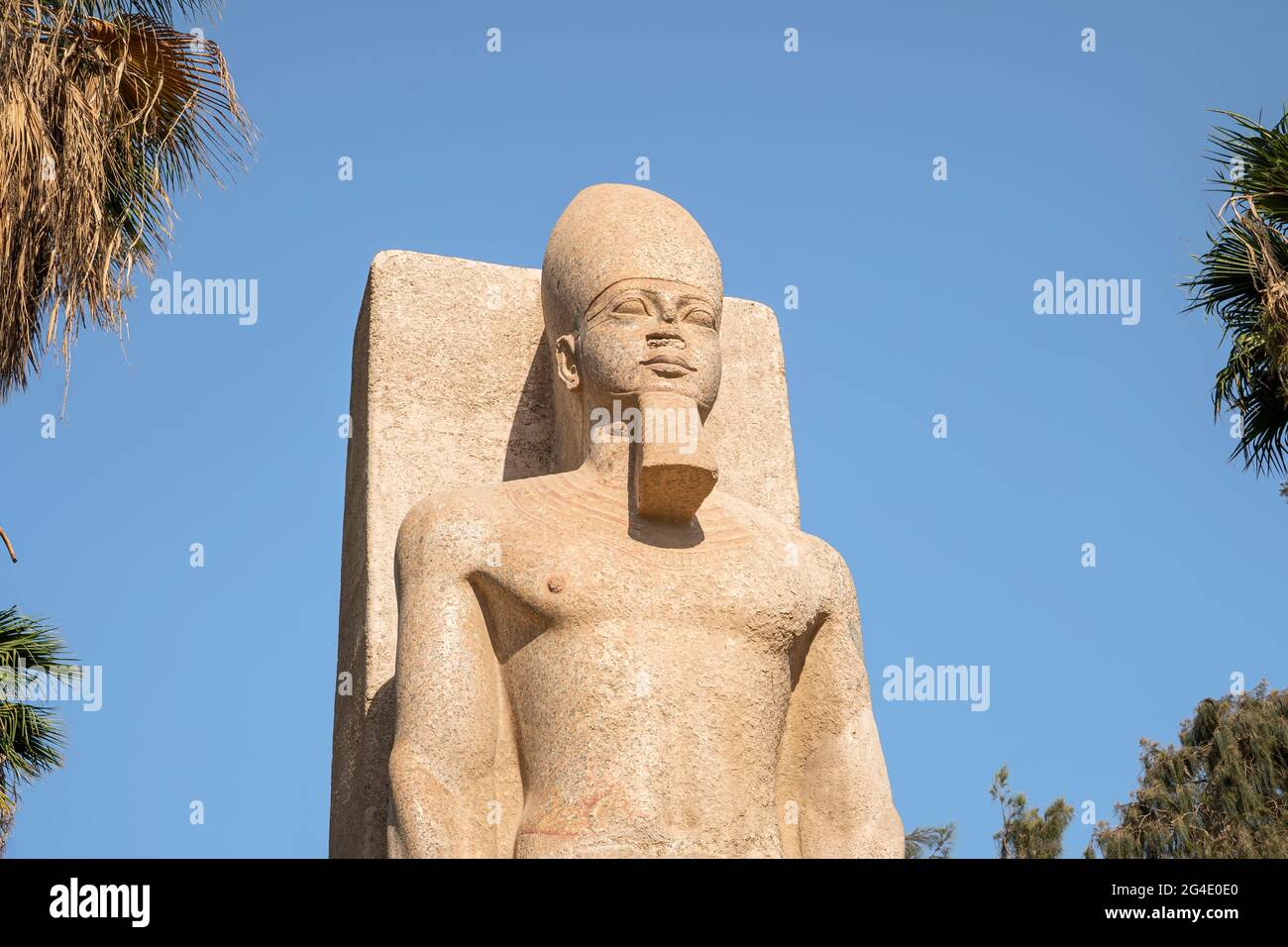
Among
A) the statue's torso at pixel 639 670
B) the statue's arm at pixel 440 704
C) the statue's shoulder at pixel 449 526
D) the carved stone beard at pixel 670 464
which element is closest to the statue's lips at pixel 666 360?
the carved stone beard at pixel 670 464

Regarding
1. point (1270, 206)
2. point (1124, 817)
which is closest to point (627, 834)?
point (1270, 206)

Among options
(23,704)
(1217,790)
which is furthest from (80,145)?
(1217,790)

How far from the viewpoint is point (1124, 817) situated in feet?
56.3

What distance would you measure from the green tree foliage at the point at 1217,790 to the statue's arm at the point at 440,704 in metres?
11.4

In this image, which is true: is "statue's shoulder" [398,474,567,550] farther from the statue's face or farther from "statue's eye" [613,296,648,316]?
"statue's eye" [613,296,648,316]

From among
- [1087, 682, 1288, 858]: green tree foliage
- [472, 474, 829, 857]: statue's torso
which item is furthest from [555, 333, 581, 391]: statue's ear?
[1087, 682, 1288, 858]: green tree foliage

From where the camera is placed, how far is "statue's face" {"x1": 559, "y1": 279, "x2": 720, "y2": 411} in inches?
218

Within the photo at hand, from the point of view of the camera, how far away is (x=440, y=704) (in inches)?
202

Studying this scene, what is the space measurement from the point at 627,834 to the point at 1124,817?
13168 mm

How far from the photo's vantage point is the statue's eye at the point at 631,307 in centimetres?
563

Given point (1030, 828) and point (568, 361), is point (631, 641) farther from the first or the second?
point (1030, 828)

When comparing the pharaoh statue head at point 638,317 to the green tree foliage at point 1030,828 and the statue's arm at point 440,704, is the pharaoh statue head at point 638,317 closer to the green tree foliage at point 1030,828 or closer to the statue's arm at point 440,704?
the statue's arm at point 440,704

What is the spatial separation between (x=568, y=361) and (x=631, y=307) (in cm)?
31

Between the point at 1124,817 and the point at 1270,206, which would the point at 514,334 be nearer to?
the point at 1270,206
